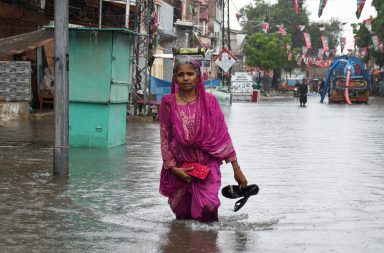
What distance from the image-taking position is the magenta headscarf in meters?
7.03

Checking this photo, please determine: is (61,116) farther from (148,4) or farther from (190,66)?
(148,4)

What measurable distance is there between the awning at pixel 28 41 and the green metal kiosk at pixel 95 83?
512 mm

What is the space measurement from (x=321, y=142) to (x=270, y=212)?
31.2 feet

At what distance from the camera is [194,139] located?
7039 mm

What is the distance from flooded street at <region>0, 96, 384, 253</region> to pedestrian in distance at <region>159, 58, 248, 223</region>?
306 millimetres

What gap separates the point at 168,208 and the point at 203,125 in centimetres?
162

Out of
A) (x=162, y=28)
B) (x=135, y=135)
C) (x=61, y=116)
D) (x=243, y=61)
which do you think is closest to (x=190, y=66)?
(x=61, y=116)

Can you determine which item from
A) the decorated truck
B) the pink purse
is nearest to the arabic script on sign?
the decorated truck

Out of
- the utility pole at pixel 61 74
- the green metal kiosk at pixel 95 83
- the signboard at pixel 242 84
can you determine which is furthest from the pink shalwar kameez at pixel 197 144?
the signboard at pixel 242 84

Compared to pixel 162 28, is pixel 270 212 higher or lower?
A: lower

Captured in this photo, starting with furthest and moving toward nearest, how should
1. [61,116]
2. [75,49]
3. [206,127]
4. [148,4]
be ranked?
1. [148,4]
2. [75,49]
3. [61,116]
4. [206,127]

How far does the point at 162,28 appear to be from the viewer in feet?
186

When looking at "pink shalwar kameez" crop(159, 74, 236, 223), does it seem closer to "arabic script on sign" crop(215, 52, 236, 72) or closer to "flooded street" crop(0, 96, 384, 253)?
"flooded street" crop(0, 96, 384, 253)

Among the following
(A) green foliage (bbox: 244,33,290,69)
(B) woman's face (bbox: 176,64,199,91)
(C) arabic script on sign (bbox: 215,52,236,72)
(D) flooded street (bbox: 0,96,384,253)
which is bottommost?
(D) flooded street (bbox: 0,96,384,253)
